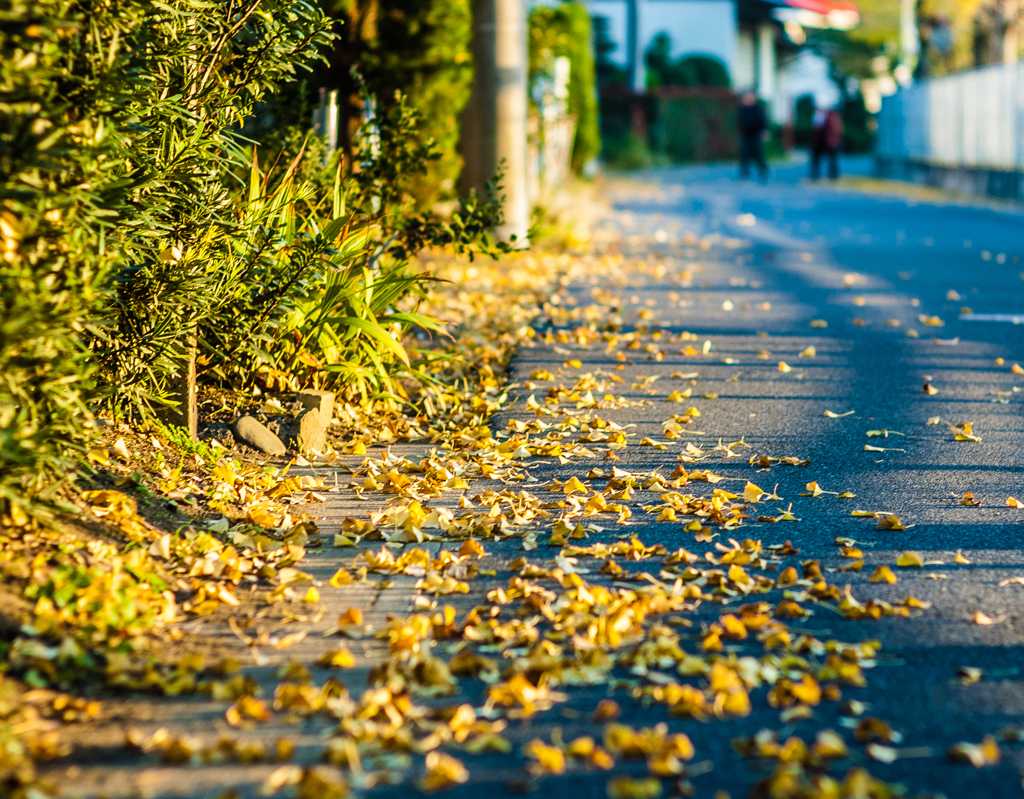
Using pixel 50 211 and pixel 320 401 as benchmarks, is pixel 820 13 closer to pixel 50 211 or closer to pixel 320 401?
pixel 320 401

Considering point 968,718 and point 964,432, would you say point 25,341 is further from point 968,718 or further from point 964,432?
point 964,432

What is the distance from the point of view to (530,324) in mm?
8562

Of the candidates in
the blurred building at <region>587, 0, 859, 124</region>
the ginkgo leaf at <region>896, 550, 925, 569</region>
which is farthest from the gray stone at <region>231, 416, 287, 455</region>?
the blurred building at <region>587, 0, 859, 124</region>

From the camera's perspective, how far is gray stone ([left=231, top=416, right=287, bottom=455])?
5160 millimetres

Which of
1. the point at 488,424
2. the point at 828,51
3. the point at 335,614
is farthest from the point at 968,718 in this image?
the point at 828,51

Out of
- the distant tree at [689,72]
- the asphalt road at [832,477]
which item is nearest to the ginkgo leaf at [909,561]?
the asphalt road at [832,477]

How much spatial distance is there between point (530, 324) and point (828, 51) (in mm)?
45635

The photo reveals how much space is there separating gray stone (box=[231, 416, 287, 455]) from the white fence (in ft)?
56.5

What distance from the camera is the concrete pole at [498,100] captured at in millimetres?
12000

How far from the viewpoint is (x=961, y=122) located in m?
22.7

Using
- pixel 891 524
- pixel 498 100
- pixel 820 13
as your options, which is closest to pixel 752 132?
pixel 498 100

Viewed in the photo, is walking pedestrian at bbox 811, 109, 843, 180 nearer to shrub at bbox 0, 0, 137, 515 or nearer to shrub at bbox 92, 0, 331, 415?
shrub at bbox 92, 0, 331, 415

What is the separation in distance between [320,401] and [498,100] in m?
7.51

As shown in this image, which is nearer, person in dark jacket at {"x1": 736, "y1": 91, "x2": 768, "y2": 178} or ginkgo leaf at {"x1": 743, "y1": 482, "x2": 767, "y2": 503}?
ginkgo leaf at {"x1": 743, "y1": 482, "x2": 767, "y2": 503}
